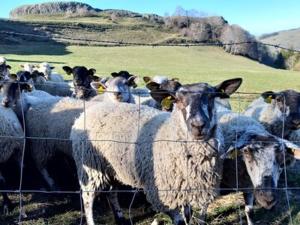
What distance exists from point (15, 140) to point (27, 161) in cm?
99

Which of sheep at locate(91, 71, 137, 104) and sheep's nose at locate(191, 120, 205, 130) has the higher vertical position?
sheep's nose at locate(191, 120, 205, 130)

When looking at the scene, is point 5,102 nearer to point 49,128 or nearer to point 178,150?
point 49,128

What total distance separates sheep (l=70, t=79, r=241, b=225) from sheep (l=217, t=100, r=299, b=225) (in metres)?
0.36

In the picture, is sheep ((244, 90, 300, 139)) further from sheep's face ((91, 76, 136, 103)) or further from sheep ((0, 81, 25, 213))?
sheep ((0, 81, 25, 213))

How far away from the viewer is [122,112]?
6336 millimetres

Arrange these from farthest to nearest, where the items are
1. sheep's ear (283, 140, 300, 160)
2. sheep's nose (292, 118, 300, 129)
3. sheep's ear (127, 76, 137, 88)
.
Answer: sheep's ear (127, 76, 137, 88)
sheep's nose (292, 118, 300, 129)
sheep's ear (283, 140, 300, 160)

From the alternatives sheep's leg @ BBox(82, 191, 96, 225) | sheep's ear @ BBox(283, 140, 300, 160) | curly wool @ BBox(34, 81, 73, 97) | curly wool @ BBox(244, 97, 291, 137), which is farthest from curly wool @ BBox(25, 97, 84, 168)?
curly wool @ BBox(34, 81, 73, 97)

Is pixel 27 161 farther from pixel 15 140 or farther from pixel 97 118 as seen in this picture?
pixel 97 118

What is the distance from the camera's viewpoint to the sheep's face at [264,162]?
529cm

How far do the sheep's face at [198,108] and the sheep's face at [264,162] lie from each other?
1.99ft

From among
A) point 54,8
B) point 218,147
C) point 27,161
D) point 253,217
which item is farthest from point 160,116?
point 54,8

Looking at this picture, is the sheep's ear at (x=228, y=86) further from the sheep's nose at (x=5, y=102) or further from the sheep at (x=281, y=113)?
the sheep's nose at (x=5, y=102)

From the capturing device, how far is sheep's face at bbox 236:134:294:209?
17.4ft

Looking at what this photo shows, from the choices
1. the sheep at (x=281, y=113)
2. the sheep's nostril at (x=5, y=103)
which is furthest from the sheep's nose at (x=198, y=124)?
the sheep's nostril at (x=5, y=103)
